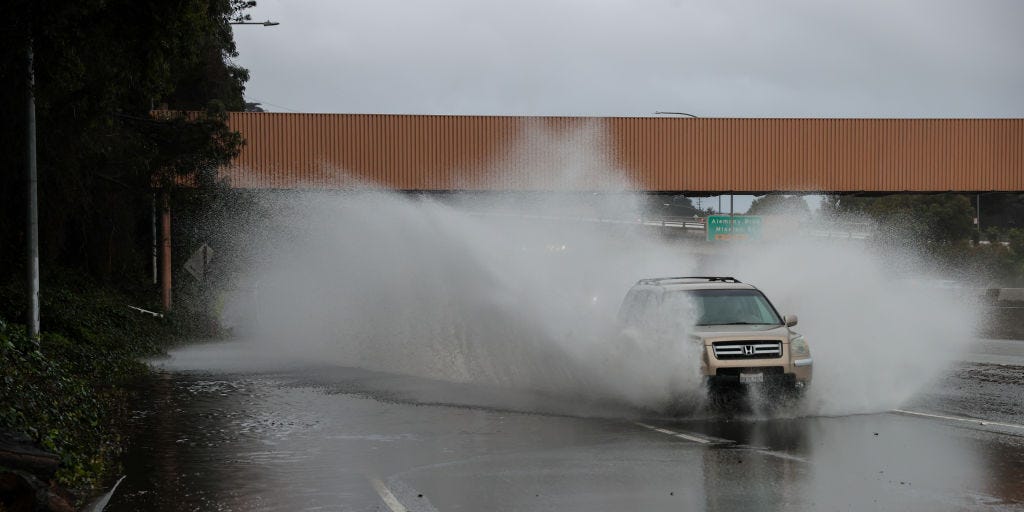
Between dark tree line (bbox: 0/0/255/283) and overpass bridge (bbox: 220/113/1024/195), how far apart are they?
5.57 m

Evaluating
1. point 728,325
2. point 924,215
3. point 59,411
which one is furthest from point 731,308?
point 924,215

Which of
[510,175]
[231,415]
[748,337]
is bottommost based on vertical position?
[231,415]

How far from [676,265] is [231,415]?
14.5 metres

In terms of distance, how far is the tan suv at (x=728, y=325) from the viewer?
1473 centimetres

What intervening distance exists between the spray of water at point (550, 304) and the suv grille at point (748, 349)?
0.40 meters

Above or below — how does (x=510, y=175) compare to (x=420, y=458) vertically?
above

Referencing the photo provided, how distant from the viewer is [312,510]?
29.3 feet

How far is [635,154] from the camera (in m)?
43.4

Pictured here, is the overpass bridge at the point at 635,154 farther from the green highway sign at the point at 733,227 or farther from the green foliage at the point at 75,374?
the green foliage at the point at 75,374

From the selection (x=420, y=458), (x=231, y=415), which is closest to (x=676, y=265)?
(x=231, y=415)

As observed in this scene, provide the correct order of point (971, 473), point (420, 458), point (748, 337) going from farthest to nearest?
point (748, 337) → point (420, 458) → point (971, 473)

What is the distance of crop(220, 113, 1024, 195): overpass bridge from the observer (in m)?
41.1

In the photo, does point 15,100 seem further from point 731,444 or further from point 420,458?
point 731,444

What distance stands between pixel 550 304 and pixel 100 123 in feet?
30.9
